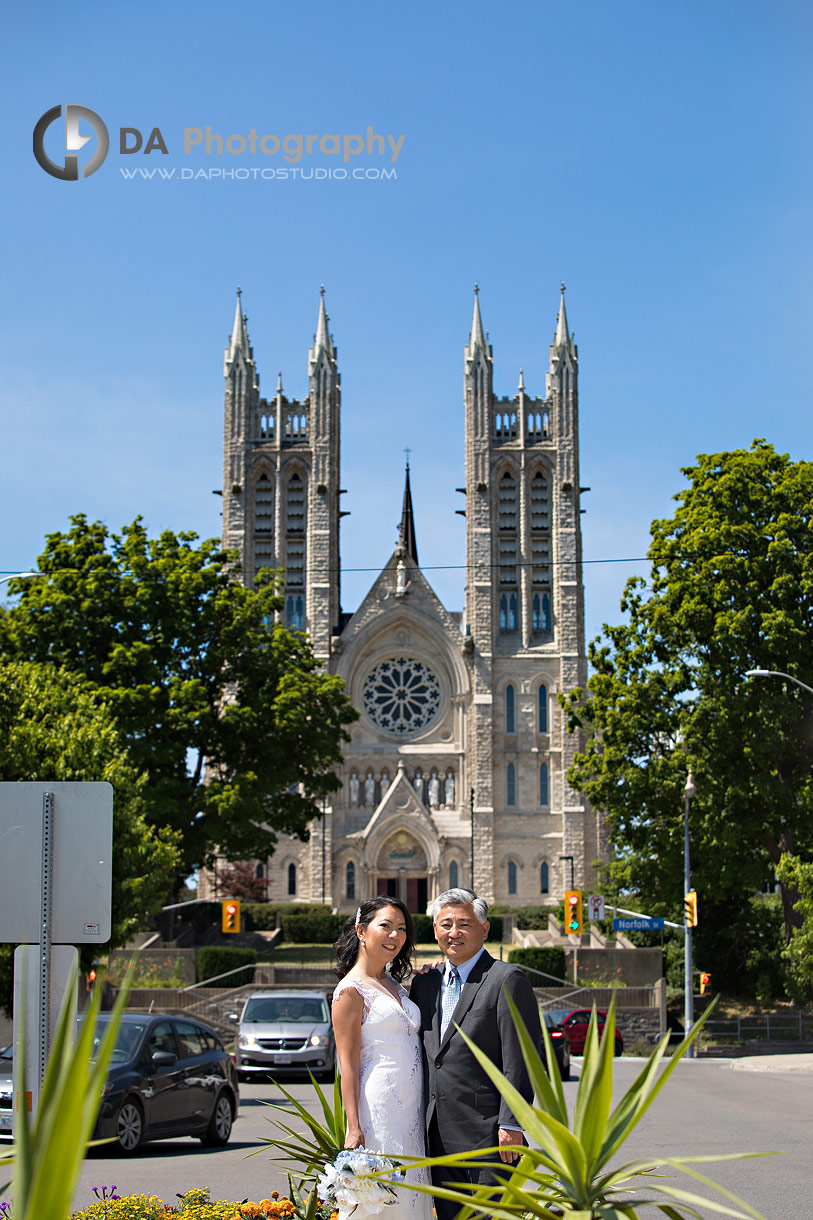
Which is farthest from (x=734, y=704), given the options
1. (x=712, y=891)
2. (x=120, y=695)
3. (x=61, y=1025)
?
(x=61, y=1025)

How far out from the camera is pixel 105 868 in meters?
6.27

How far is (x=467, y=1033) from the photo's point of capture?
19.2 ft

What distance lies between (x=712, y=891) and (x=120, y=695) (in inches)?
600

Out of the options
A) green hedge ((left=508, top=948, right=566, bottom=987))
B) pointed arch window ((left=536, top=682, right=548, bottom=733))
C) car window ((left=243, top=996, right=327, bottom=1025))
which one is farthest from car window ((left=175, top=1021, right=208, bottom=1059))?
pointed arch window ((left=536, top=682, right=548, bottom=733))

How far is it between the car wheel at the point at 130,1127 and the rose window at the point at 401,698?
163ft

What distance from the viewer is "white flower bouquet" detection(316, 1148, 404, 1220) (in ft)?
16.1

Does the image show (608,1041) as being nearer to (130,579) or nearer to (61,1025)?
(61,1025)

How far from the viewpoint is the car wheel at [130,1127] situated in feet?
40.2

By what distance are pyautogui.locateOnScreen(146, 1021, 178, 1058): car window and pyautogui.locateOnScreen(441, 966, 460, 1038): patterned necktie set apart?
7.68 meters

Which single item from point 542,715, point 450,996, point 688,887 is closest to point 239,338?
point 542,715

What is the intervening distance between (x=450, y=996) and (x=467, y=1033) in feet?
0.75

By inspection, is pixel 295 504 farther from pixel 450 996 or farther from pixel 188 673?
pixel 450 996

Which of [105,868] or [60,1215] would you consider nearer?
[60,1215]

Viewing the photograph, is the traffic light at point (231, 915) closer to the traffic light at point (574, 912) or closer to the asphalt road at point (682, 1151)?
the traffic light at point (574, 912)
